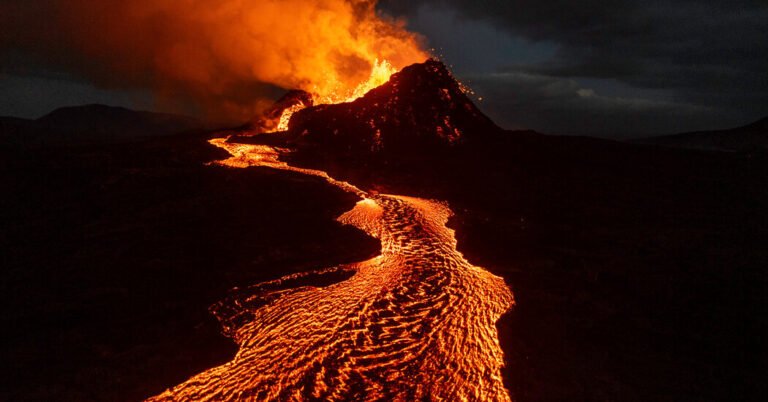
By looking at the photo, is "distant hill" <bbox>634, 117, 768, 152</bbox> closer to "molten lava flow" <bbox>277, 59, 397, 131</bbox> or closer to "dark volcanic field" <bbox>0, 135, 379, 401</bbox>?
"molten lava flow" <bbox>277, 59, 397, 131</bbox>

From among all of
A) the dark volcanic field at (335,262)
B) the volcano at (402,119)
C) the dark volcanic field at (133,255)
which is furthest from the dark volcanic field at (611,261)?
the dark volcanic field at (133,255)

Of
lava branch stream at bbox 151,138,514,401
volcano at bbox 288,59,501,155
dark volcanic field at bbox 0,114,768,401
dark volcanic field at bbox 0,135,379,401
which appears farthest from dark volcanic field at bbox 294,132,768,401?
dark volcanic field at bbox 0,135,379,401

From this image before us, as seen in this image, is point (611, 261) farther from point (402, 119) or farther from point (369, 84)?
point (369, 84)

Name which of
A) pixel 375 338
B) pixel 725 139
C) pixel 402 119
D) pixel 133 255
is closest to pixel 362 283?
pixel 375 338

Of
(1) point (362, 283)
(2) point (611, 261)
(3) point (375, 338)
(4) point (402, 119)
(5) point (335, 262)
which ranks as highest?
(4) point (402, 119)

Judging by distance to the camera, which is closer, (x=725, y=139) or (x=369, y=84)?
(x=369, y=84)

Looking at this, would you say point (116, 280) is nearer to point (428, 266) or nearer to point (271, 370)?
point (271, 370)
